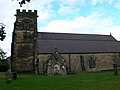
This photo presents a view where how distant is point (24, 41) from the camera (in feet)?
180

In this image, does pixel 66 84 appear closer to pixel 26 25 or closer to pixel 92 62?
pixel 26 25

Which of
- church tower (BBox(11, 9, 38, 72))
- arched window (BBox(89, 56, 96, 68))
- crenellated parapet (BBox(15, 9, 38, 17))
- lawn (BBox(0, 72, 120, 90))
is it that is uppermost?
crenellated parapet (BBox(15, 9, 38, 17))

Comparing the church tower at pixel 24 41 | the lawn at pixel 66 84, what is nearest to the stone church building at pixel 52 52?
the church tower at pixel 24 41

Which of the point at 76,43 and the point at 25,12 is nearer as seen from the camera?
the point at 25,12

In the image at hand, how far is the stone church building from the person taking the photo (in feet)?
174

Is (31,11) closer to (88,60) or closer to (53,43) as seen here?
(53,43)

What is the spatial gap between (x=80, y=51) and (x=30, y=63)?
1234 centimetres

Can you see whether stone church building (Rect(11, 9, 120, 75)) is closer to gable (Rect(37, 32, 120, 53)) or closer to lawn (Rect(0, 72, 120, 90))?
gable (Rect(37, 32, 120, 53))

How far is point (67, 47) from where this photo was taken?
58438mm

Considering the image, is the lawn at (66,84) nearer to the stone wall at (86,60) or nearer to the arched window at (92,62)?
the stone wall at (86,60)

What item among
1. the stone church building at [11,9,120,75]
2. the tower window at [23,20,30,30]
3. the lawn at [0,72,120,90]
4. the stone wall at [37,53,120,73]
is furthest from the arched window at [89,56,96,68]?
the lawn at [0,72,120,90]

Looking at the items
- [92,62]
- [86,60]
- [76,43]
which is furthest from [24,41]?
[92,62]

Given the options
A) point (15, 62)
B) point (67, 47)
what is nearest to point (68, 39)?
point (67, 47)

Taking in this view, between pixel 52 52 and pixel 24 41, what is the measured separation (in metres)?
6.75
